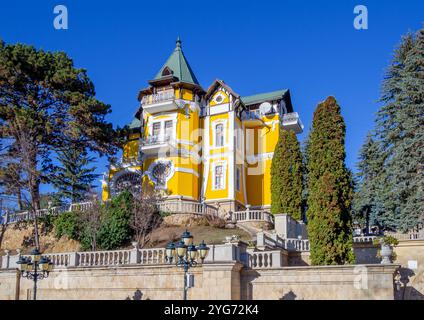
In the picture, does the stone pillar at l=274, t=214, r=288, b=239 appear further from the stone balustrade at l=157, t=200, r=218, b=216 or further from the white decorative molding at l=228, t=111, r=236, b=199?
the white decorative molding at l=228, t=111, r=236, b=199

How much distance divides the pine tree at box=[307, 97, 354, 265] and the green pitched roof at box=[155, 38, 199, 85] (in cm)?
1913

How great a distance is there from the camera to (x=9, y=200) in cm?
3172

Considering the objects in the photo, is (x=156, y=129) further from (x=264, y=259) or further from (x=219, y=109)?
(x=264, y=259)

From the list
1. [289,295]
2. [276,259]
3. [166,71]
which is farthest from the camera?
[166,71]


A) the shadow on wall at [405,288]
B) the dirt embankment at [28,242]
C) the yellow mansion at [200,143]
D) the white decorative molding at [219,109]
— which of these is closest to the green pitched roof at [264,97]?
the yellow mansion at [200,143]

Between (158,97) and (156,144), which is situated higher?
(158,97)

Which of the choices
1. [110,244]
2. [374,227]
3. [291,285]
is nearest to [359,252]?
[291,285]

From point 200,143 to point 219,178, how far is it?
3.15 metres

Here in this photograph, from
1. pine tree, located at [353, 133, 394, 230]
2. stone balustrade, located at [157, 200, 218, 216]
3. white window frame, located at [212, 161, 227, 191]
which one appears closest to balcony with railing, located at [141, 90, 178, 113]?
white window frame, located at [212, 161, 227, 191]

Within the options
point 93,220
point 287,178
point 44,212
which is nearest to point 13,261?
point 93,220

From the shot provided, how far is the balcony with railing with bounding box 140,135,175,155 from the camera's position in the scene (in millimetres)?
36531

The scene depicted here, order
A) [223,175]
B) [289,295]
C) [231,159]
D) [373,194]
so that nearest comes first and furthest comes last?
[289,295] < [373,194] < [231,159] < [223,175]

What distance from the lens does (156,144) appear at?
3672 cm
